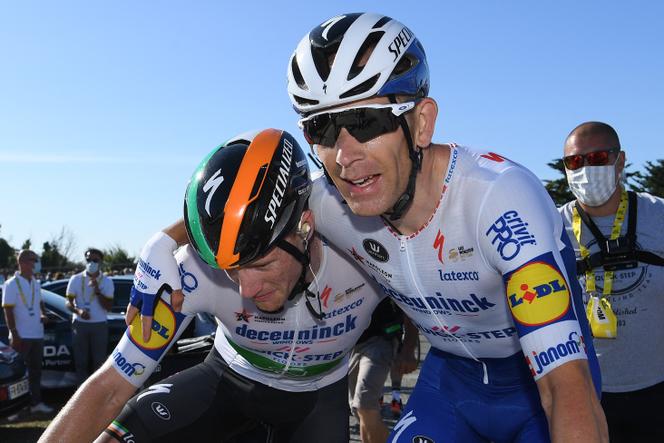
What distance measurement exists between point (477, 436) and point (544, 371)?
1034 mm

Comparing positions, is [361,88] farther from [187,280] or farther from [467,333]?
[187,280]

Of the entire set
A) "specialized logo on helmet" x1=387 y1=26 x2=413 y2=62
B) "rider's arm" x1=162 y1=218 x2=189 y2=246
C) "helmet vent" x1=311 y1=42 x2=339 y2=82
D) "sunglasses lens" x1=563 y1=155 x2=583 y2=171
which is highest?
"specialized logo on helmet" x1=387 y1=26 x2=413 y2=62

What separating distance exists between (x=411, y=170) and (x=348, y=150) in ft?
0.93

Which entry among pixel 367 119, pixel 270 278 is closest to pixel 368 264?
pixel 270 278

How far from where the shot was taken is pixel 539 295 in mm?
2240

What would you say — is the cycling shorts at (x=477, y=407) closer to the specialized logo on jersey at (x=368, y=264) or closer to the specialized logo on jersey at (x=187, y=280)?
the specialized logo on jersey at (x=368, y=264)

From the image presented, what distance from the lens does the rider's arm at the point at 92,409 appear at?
2.84 metres

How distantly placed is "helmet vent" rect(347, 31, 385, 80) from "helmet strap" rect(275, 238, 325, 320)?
2.59ft

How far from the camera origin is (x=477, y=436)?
314 centimetres


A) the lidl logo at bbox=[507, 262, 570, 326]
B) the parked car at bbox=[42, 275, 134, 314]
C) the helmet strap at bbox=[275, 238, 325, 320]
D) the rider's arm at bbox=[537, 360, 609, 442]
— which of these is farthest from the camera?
the parked car at bbox=[42, 275, 134, 314]

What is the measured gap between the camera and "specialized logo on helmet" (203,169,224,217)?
2.86 m

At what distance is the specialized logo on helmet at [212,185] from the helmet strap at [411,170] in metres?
0.71

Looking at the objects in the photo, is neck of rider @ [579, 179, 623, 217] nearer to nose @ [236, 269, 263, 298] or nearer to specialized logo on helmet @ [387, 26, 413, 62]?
specialized logo on helmet @ [387, 26, 413, 62]

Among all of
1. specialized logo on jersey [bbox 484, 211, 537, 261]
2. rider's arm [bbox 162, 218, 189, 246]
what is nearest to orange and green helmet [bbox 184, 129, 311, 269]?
rider's arm [bbox 162, 218, 189, 246]
